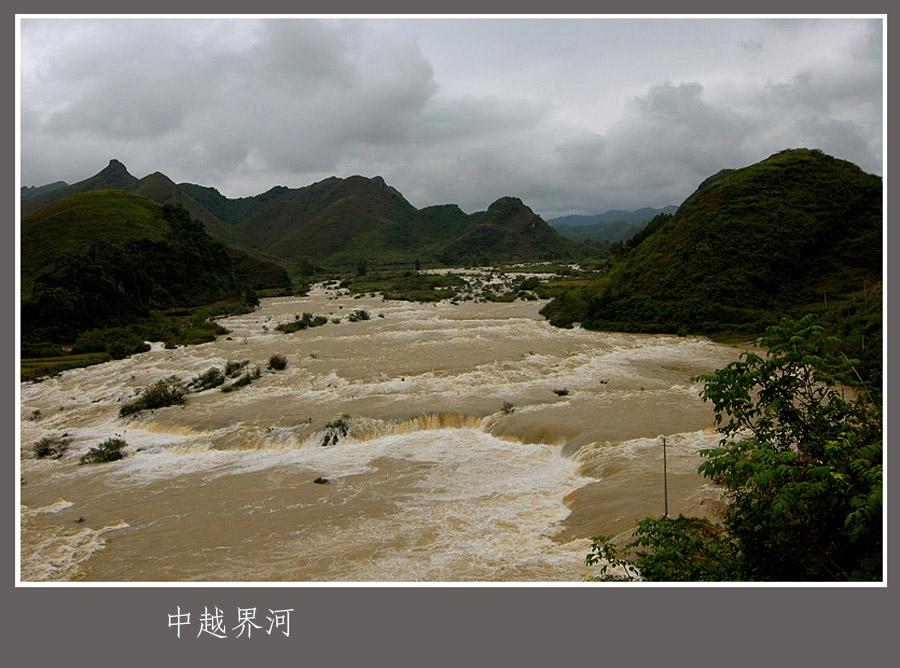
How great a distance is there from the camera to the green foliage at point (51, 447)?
12133mm

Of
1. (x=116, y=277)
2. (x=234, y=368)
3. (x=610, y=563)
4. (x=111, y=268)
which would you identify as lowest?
(x=610, y=563)

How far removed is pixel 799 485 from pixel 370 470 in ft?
27.5

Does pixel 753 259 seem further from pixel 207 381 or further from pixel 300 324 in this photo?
pixel 207 381

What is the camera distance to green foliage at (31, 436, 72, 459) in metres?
12.1

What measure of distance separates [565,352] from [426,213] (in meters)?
176

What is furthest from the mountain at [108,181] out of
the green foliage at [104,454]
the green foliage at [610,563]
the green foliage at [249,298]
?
the green foliage at [610,563]

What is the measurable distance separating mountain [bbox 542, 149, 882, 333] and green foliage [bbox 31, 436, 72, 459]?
23941 mm

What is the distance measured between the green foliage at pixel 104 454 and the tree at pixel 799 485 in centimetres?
1210

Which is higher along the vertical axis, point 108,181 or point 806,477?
point 108,181

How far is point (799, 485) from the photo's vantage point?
11.8ft

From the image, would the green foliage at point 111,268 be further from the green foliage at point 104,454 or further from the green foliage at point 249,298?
the green foliage at point 104,454

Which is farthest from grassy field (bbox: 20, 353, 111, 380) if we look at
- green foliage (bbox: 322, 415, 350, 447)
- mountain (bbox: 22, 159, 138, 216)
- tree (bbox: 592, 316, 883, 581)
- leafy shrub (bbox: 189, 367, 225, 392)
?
mountain (bbox: 22, 159, 138, 216)

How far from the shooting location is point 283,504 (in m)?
9.06

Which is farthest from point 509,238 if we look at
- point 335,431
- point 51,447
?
point 51,447
